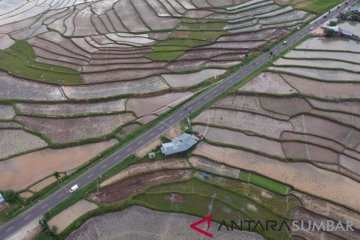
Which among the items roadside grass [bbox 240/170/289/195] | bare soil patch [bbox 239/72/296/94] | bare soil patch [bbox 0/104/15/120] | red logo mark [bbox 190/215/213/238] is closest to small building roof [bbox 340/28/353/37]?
bare soil patch [bbox 239/72/296/94]

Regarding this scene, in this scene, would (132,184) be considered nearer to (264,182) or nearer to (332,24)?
(264,182)

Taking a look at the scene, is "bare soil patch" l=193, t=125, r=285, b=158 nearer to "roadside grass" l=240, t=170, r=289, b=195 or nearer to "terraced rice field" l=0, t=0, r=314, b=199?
"roadside grass" l=240, t=170, r=289, b=195

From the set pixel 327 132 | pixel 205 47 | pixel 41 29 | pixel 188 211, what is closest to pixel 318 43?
pixel 205 47

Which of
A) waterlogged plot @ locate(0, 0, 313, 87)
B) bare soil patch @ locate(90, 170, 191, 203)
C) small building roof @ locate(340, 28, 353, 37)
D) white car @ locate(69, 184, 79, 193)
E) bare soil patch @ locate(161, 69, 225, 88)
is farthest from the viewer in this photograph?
small building roof @ locate(340, 28, 353, 37)

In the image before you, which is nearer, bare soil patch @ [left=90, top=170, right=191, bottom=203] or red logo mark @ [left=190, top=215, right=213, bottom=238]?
red logo mark @ [left=190, top=215, right=213, bottom=238]

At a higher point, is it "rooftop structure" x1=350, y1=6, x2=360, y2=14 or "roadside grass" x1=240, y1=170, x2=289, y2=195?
"rooftop structure" x1=350, y1=6, x2=360, y2=14

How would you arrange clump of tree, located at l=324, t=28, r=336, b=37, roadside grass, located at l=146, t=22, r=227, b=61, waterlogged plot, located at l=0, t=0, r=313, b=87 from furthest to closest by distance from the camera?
1. clump of tree, located at l=324, t=28, r=336, b=37
2. roadside grass, located at l=146, t=22, r=227, b=61
3. waterlogged plot, located at l=0, t=0, r=313, b=87

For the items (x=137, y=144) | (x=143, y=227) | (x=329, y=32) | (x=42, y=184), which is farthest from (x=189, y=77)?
(x=329, y=32)
